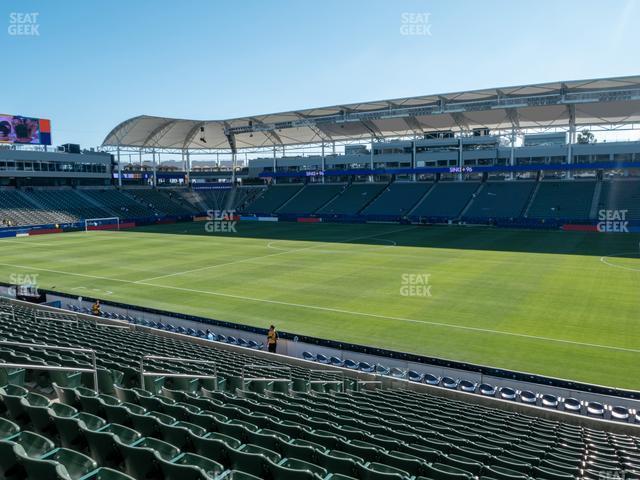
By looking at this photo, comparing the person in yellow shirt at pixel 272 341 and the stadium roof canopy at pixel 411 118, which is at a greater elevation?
the stadium roof canopy at pixel 411 118

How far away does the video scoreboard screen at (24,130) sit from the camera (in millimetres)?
75062

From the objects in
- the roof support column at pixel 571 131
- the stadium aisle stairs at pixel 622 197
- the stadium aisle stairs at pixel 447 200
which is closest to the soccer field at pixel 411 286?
the stadium aisle stairs at pixel 622 197

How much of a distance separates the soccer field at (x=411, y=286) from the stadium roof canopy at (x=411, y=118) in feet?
59.6

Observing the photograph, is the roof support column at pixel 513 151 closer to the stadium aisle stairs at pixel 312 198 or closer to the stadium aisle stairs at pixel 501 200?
the stadium aisle stairs at pixel 501 200

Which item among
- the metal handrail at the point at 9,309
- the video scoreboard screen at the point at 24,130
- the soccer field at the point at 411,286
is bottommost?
the soccer field at the point at 411,286

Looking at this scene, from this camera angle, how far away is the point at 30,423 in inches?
292

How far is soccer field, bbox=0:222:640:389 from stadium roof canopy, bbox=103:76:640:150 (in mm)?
18172

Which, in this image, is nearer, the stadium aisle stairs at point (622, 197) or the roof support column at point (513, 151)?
the stadium aisle stairs at point (622, 197)

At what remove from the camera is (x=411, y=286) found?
1332 inches

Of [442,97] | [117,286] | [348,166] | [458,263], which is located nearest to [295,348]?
[117,286]

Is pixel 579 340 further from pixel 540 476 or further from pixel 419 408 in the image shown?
pixel 540 476

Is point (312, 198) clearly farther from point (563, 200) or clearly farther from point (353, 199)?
point (563, 200)

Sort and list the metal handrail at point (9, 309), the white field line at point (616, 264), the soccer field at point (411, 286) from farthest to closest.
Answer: the white field line at point (616, 264) < the soccer field at point (411, 286) < the metal handrail at point (9, 309)

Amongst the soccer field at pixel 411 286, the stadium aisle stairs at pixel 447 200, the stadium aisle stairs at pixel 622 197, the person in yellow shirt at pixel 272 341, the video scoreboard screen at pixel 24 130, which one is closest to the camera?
the person in yellow shirt at pixel 272 341
